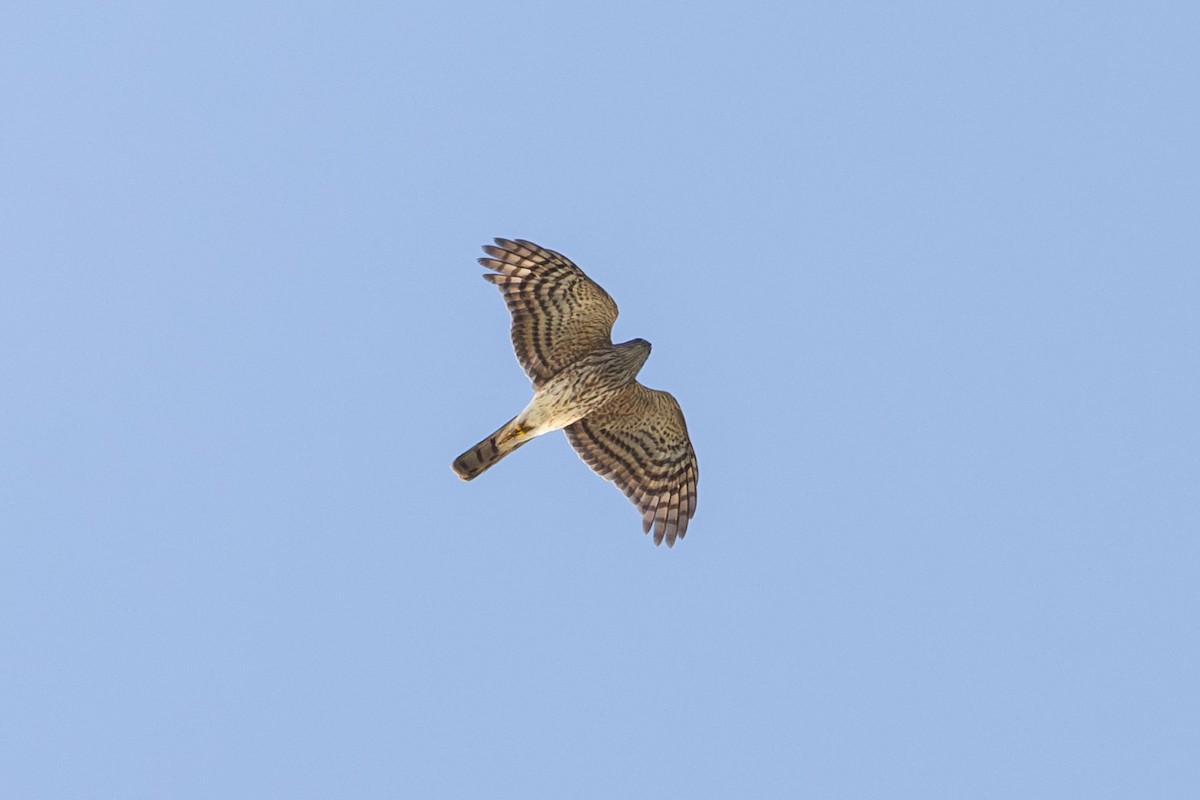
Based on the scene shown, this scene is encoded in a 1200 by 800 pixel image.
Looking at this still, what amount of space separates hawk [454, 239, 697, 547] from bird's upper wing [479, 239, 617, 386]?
0.04 feet

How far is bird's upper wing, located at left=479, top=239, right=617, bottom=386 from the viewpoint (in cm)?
1939

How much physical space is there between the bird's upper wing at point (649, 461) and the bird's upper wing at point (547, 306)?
1229 millimetres

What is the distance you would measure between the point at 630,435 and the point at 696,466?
0.96 metres

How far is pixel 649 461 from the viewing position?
826 inches

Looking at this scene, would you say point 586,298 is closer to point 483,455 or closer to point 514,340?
point 514,340

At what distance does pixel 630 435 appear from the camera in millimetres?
20891

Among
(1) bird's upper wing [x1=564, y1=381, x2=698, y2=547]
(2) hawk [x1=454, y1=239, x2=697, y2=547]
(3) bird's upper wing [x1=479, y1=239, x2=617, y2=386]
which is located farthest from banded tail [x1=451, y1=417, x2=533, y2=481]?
(1) bird's upper wing [x1=564, y1=381, x2=698, y2=547]

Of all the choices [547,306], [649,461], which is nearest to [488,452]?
[547,306]

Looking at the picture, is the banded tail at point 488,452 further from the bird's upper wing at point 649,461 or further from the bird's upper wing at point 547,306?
the bird's upper wing at point 649,461

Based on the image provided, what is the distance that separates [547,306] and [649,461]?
2.69 metres

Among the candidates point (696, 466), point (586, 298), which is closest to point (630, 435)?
point (696, 466)

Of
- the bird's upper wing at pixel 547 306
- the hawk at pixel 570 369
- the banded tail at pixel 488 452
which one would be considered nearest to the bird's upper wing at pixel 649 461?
the hawk at pixel 570 369

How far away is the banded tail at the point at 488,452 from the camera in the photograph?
19.6 m

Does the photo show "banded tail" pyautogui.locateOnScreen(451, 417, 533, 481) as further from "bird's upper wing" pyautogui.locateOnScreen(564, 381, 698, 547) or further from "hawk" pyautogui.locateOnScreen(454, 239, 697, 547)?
"bird's upper wing" pyautogui.locateOnScreen(564, 381, 698, 547)
